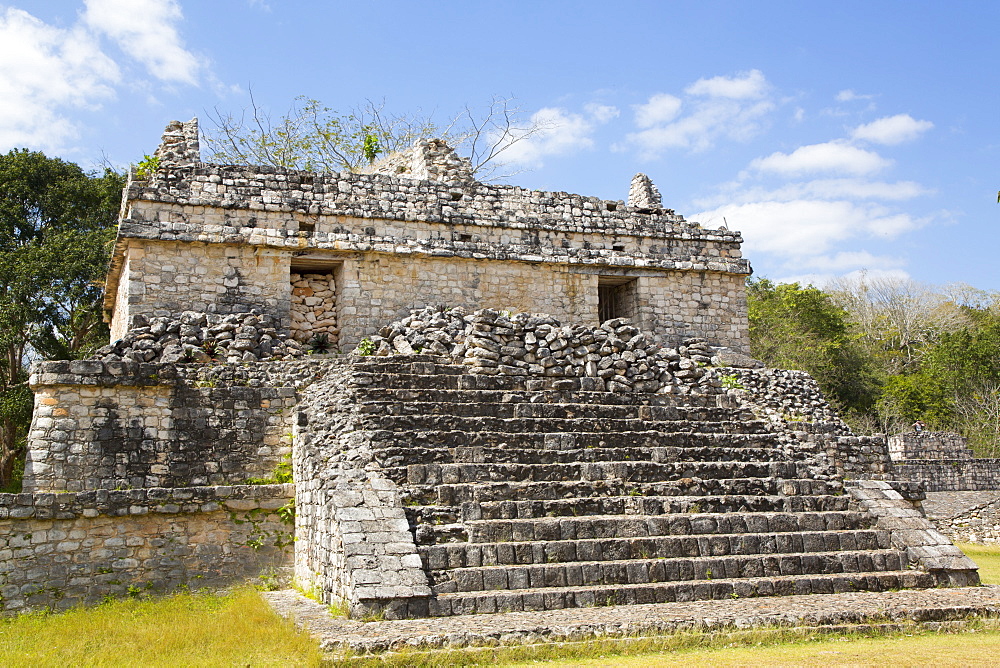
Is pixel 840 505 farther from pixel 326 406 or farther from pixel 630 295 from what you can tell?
pixel 630 295

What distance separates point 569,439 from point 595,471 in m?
0.64

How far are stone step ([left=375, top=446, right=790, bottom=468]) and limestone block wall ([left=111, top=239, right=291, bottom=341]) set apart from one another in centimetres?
568

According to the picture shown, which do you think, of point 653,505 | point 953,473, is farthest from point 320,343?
point 953,473

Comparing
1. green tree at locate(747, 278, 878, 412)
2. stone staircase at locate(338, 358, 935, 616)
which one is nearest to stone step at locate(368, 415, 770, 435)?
stone staircase at locate(338, 358, 935, 616)

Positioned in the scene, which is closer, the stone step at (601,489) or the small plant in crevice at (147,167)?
the stone step at (601,489)

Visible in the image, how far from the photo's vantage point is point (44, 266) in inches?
774

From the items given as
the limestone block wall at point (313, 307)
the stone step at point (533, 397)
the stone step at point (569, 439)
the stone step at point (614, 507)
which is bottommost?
the stone step at point (614, 507)

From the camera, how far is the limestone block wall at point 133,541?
28.4 ft

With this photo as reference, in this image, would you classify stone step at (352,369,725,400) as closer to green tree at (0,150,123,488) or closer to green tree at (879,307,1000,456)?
green tree at (0,150,123,488)

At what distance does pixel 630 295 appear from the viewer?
15.8 metres

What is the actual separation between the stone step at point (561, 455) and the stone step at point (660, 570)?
1.55 meters

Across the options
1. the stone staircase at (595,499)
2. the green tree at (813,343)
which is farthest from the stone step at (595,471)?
the green tree at (813,343)

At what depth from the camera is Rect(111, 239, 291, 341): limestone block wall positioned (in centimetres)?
1251

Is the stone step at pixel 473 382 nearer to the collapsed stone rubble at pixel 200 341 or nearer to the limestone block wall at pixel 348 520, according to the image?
the limestone block wall at pixel 348 520
